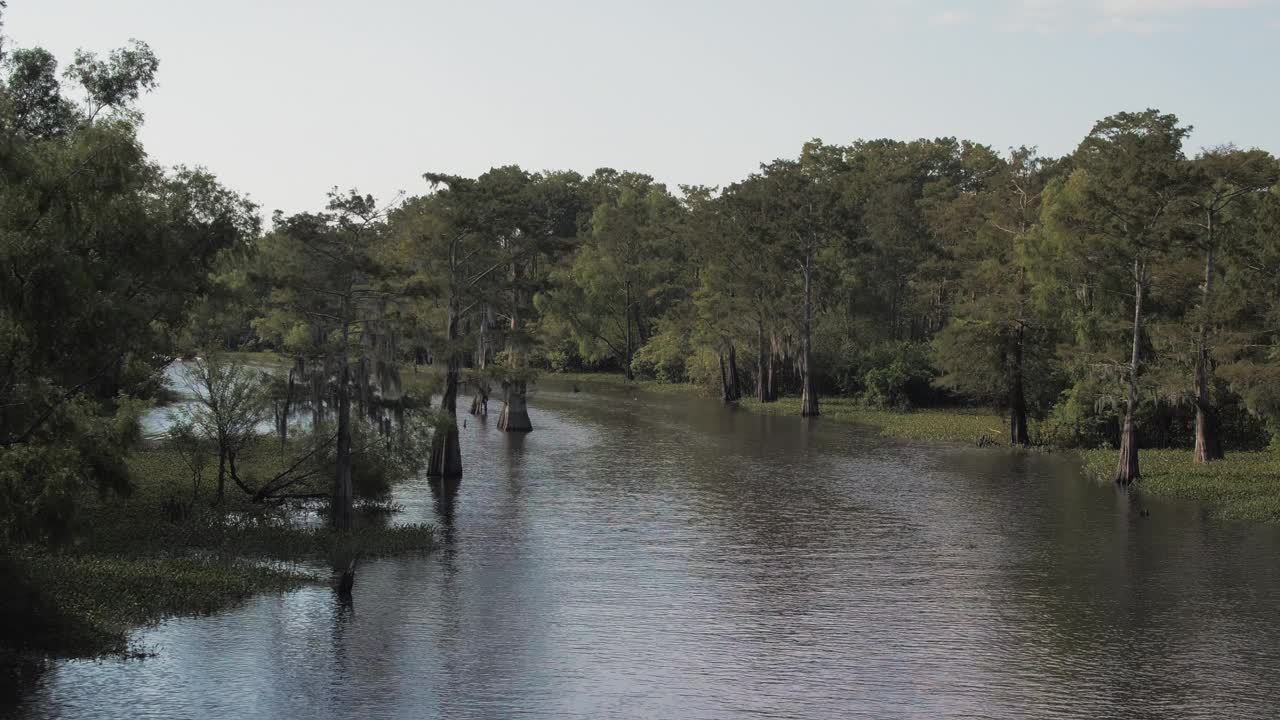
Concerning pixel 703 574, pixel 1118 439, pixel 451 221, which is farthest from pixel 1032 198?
pixel 703 574

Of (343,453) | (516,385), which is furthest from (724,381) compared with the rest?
(343,453)

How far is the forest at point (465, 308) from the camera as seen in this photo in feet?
72.4

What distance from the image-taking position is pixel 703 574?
3234 cm

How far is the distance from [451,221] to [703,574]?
19364 millimetres

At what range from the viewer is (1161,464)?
5066 centimetres

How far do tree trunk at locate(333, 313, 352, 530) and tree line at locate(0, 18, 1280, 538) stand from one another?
0.21 ft

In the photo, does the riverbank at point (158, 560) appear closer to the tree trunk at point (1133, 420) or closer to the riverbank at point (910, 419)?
the tree trunk at point (1133, 420)

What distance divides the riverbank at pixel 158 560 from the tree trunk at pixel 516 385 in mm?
10951

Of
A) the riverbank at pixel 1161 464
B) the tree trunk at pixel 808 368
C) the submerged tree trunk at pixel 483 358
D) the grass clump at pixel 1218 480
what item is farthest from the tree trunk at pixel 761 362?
the submerged tree trunk at pixel 483 358

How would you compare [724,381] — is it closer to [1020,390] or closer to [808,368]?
[808,368]

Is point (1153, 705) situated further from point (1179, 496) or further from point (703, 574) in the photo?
point (1179, 496)

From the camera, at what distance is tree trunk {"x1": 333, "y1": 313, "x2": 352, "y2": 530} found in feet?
109

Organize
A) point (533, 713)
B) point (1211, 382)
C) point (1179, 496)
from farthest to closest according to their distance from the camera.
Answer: point (1211, 382) → point (1179, 496) → point (533, 713)

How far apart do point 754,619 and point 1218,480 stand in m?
26.1
